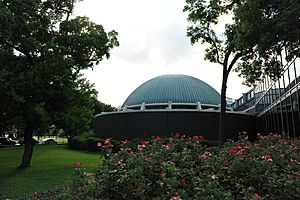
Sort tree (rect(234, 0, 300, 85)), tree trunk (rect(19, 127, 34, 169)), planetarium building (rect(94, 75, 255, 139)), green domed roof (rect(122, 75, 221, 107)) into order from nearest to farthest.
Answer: tree (rect(234, 0, 300, 85)), tree trunk (rect(19, 127, 34, 169)), planetarium building (rect(94, 75, 255, 139)), green domed roof (rect(122, 75, 221, 107))

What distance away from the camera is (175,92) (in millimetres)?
38094

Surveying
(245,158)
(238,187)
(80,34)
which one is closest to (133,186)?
(238,187)

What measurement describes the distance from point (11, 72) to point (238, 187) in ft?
42.2

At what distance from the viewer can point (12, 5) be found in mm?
13164

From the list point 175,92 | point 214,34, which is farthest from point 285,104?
point 175,92

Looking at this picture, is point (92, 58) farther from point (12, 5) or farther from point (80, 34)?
point (12, 5)

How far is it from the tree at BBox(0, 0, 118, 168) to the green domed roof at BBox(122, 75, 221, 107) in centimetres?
1987

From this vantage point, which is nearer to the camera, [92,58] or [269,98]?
[92,58]

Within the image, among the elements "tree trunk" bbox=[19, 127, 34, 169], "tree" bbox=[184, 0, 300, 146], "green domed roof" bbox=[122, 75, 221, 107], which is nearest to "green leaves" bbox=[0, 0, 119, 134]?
"tree trunk" bbox=[19, 127, 34, 169]

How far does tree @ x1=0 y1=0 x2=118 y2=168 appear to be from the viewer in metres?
14.0

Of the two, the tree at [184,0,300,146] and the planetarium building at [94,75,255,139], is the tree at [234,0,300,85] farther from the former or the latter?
the planetarium building at [94,75,255,139]

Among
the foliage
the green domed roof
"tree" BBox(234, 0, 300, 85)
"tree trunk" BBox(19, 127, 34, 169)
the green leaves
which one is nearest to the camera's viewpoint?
the foliage

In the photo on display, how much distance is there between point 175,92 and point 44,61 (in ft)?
79.5

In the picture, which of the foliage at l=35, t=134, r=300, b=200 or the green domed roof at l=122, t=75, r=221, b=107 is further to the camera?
the green domed roof at l=122, t=75, r=221, b=107
